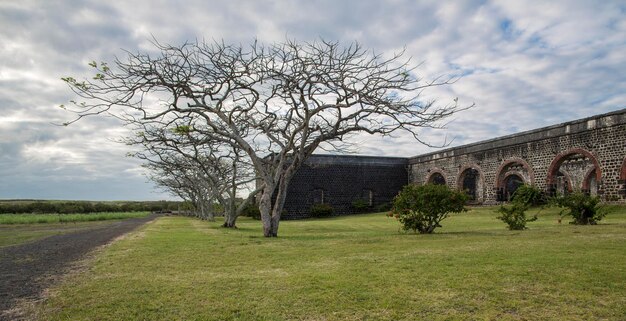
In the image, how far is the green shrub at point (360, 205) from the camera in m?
31.4

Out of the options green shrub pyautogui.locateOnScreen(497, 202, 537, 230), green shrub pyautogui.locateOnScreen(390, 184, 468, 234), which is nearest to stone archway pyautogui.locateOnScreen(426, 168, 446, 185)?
green shrub pyautogui.locateOnScreen(497, 202, 537, 230)

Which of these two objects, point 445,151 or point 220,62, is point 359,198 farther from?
point 220,62

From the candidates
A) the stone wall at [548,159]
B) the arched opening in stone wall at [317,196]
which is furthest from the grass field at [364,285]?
the arched opening in stone wall at [317,196]

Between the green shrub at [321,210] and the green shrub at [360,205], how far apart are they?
6.49ft

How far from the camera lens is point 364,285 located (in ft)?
15.3

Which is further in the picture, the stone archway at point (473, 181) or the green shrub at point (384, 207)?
the green shrub at point (384, 207)

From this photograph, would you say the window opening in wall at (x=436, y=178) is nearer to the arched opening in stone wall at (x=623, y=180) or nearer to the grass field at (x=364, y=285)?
the arched opening in stone wall at (x=623, y=180)

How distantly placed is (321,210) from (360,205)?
3.05 meters

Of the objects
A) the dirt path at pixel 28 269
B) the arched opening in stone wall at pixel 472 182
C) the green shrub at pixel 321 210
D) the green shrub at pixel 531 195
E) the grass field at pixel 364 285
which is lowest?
the dirt path at pixel 28 269

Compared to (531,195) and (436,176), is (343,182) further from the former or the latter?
(531,195)

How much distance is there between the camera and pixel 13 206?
1547 inches

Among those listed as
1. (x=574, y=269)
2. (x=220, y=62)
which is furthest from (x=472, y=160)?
(x=574, y=269)

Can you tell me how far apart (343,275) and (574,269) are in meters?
2.57

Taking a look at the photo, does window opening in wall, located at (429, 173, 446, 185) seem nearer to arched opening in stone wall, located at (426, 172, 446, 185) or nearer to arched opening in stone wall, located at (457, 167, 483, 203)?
arched opening in stone wall, located at (426, 172, 446, 185)
